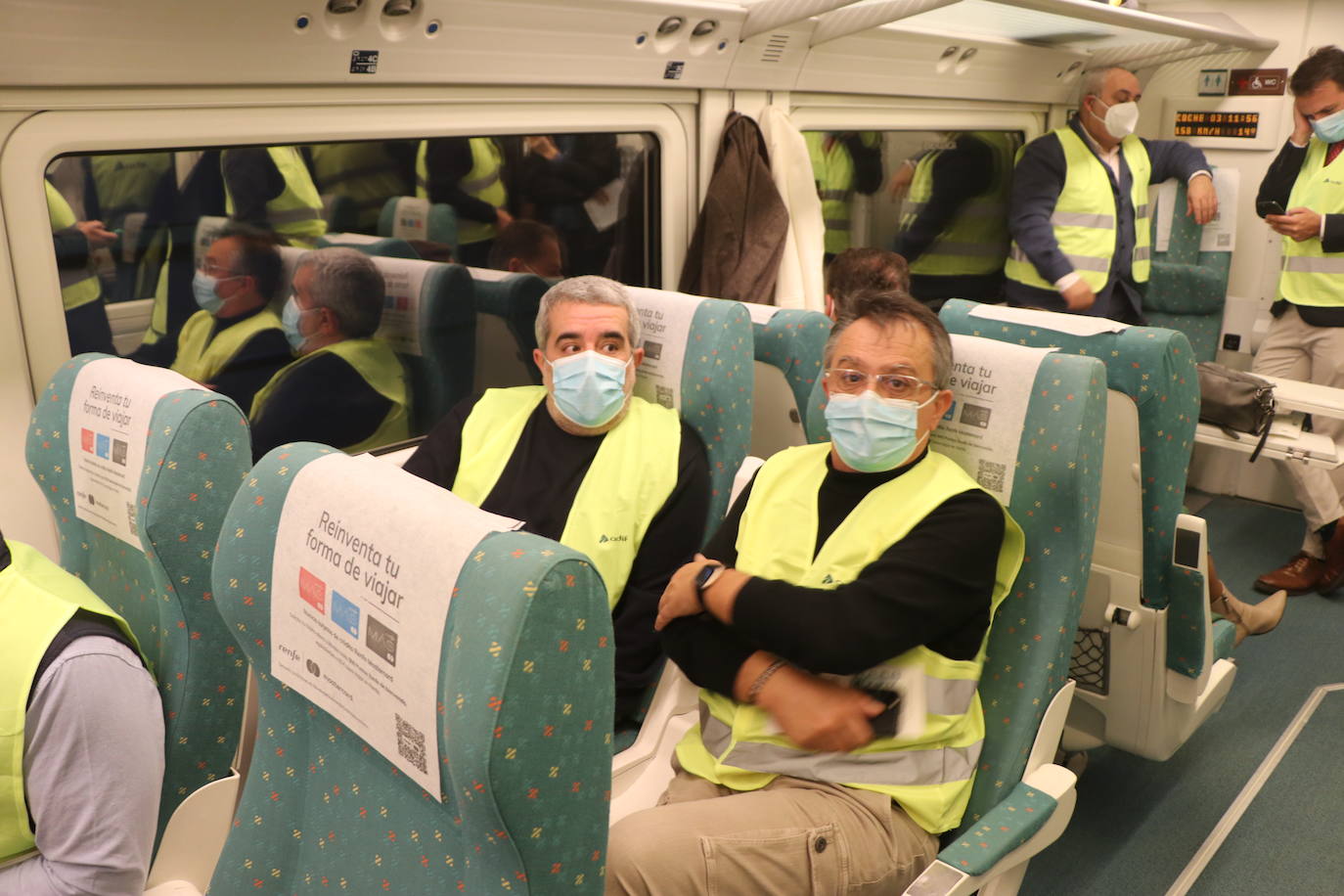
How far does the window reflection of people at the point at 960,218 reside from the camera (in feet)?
15.5

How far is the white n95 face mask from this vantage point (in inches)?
174

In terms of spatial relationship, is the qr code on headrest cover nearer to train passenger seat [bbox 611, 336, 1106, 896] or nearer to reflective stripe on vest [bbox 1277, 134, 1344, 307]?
train passenger seat [bbox 611, 336, 1106, 896]

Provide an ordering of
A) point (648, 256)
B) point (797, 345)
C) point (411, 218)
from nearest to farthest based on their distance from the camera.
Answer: point (797, 345) → point (411, 218) → point (648, 256)

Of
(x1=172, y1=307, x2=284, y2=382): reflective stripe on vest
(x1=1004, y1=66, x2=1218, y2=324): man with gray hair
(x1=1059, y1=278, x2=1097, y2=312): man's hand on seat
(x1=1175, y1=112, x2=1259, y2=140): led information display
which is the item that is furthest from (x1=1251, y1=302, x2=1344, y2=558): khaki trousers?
(x1=172, y1=307, x2=284, y2=382): reflective stripe on vest

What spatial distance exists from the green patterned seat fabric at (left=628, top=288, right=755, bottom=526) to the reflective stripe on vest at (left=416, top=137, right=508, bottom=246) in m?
0.89

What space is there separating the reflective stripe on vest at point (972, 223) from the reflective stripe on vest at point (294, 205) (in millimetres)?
2784

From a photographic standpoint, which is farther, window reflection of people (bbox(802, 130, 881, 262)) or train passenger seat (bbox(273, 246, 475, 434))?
window reflection of people (bbox(802, 130, 881, 262))

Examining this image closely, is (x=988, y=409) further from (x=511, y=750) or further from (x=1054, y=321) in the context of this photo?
(x=511, y=750)

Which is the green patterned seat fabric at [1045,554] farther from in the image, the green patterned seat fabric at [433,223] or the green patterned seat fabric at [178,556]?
the green patterned seat fabric at [433,223]

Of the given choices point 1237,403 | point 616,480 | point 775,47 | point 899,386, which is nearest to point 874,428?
point 899,386

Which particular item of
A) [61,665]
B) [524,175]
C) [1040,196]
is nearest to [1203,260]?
[1040,196]

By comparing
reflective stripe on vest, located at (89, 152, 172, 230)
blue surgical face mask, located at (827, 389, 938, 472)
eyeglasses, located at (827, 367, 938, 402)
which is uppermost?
reflective stripe on vest, located at (89, 152, 172, 230)

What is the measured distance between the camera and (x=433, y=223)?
291 cm

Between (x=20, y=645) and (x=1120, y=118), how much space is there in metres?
4.35
